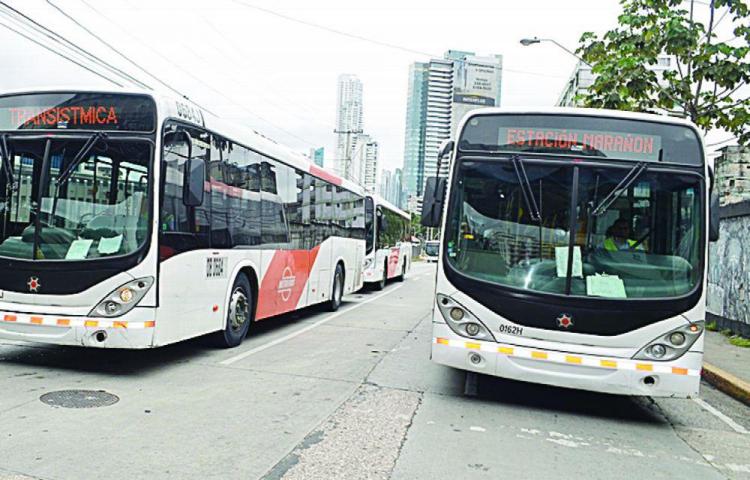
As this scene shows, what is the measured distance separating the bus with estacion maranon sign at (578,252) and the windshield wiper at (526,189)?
0.05ft

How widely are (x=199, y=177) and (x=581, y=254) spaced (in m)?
4.08

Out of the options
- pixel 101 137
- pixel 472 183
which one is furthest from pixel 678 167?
pixel 101 137

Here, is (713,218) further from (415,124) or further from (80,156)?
(415,124)

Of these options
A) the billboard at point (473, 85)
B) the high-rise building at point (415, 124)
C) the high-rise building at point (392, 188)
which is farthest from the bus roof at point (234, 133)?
the high-rise building at point (392, 188)

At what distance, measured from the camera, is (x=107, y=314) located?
6895 millimetres

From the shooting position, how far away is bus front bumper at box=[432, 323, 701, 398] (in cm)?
628

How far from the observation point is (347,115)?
45.0 meters

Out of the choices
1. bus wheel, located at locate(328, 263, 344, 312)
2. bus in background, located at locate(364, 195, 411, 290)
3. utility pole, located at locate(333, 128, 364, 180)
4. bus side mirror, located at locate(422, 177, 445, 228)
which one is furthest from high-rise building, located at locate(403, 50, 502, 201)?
bus side mirror, located at locate(422, 177, 445, 228)

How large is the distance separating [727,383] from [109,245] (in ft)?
25.6

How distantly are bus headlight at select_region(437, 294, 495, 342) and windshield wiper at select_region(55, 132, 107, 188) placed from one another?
3997mm

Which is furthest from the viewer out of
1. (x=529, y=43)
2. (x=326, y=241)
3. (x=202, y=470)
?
(x=529, y=43)

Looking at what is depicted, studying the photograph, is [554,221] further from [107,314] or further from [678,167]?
[107,314]

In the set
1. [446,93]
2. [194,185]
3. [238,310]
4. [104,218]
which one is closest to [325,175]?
[238,310]

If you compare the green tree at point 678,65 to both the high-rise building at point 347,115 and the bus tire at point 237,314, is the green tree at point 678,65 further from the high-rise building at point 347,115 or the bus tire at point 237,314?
the high-rise building at point 347,115
